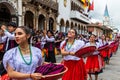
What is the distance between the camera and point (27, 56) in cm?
419

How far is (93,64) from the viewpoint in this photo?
10203mm

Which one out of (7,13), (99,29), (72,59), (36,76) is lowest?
(99,29)

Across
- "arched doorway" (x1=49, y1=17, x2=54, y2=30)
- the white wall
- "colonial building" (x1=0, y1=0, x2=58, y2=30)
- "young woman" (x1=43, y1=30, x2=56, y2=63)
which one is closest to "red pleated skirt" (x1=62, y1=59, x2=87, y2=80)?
"young woman" (x1=43, y1=30, x2=56, y2=63)

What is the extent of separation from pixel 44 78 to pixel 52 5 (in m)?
29.6

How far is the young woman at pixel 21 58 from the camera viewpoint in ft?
13.4

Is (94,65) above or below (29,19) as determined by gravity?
below

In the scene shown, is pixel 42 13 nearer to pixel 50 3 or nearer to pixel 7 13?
pixel 50 3

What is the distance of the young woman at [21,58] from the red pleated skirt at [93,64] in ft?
19.7

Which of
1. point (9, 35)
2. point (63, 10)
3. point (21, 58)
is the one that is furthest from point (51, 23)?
point (21, 58)

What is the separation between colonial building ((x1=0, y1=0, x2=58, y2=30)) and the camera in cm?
2347

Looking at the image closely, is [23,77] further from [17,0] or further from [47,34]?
[17,0]

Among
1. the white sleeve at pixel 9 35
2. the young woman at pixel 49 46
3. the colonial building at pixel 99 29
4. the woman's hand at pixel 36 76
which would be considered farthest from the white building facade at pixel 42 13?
the woman's hand at pixel 36 76

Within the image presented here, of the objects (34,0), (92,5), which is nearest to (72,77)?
(34,0)

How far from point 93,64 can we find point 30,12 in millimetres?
19023
